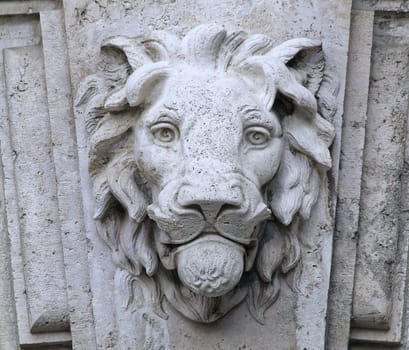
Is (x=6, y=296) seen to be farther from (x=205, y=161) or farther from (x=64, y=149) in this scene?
(x=205, y=161)

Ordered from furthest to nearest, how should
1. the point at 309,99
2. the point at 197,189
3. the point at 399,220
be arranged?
the point at 399,220
the point at 309,99
the point at 197,189

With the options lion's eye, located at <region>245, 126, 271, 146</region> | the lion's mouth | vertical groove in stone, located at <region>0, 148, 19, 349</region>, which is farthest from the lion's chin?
vertical groove in stone, located at <region>0, 148, 19, 349</region>

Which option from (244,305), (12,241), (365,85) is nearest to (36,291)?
(12,241)

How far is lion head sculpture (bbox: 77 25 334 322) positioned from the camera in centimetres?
217

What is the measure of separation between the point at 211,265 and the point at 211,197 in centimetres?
14

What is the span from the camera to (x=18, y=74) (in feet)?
7.99

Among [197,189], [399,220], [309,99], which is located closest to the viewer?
[197,189]

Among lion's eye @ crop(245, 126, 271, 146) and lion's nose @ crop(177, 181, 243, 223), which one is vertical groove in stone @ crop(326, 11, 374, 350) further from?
lion's nose @ crop(177, 181, 243, 223)

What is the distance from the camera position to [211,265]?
2.17 m

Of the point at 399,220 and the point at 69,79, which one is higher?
the point at 69,79

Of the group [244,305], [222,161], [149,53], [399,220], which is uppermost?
[149,53]

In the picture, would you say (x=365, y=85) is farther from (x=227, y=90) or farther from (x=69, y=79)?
(x=69, y=79)

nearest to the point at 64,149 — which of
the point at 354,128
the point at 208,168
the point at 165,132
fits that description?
the point at 165,132

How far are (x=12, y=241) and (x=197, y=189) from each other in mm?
506
